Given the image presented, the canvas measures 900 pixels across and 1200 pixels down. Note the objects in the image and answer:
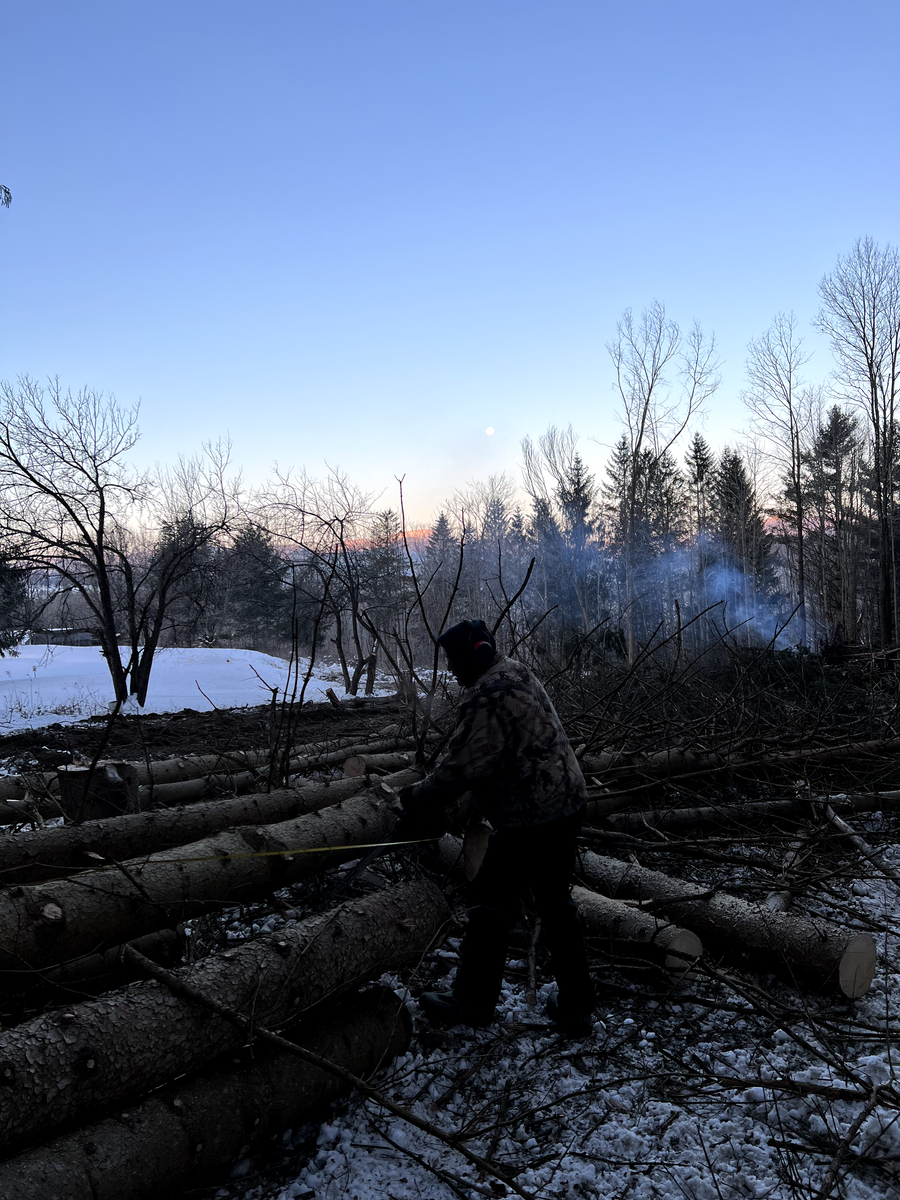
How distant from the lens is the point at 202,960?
2771 mm

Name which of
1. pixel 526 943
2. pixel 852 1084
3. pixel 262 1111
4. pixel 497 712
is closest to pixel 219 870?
pixel 262 1111

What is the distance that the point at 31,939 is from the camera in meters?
2.76

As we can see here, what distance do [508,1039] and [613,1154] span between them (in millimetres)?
736

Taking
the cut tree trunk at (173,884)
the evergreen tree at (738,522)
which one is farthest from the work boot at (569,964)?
the evergreen tree at (738,522)

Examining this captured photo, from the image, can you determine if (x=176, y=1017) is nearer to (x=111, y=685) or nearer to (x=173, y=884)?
(x=173, y=884)

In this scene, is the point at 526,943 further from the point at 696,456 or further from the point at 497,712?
the point at 696,456

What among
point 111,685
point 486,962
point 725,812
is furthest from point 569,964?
point 111,685

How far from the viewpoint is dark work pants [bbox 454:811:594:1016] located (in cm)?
323

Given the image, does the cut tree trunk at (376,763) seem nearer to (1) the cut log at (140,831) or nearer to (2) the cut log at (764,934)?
(1) the cut log at (140,831)

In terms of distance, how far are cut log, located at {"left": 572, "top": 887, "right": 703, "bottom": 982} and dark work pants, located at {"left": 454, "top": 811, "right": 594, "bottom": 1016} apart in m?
0.50

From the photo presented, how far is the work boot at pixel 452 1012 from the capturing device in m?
3.24

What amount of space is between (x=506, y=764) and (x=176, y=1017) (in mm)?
1540

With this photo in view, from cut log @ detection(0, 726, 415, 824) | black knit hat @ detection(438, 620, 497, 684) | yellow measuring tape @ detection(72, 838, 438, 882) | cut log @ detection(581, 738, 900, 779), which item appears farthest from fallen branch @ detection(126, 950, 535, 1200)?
cut log @ detection(581, 738, 900, 779)

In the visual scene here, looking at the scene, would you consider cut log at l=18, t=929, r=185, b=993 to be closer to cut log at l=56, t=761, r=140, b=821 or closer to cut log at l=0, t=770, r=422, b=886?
cut log at l=0, t=770, r=422, b=886
